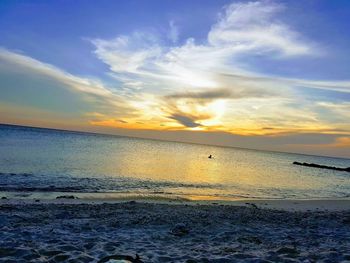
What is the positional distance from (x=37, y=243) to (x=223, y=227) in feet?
20.6

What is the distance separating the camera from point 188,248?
28.7ft

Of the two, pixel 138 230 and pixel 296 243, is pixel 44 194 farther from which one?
pixel 296 243

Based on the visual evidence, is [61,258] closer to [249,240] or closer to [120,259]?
[120,259]

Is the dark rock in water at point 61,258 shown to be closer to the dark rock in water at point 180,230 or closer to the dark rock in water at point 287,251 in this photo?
the dark rock in water at point 180,230

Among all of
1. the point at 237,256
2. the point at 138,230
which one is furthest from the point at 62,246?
the point at 237,256

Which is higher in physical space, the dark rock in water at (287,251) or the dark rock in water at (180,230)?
the dark rock in water at (287,251)

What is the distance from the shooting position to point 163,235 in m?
10.0

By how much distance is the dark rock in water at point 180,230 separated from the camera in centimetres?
1014

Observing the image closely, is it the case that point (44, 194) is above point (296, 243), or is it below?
below

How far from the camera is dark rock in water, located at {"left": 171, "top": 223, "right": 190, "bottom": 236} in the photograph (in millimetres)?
10141

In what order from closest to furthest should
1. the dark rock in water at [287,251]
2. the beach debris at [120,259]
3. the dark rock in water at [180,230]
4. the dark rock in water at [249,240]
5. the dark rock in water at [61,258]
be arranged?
the beach debris at [120,259] → the dark rock in water at [61,258] → the dark rock in water at [287,251] → the dark rock in water at [249,240] → the dark rock in water at [180,230]

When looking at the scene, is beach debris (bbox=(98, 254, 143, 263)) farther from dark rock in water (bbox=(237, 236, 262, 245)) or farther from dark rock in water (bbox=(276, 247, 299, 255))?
dark rock in water (bbox=(276, 247, 299, 255))

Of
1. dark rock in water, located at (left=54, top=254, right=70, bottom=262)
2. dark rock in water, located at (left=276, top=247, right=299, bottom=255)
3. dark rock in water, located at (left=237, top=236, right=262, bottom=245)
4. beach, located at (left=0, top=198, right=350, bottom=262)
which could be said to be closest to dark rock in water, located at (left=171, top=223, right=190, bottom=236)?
beach, located at (left=0, top=198, right=350, bottom=262)

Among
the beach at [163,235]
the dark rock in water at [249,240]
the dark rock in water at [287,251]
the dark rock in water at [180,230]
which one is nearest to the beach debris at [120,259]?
the beach at [163,235]
